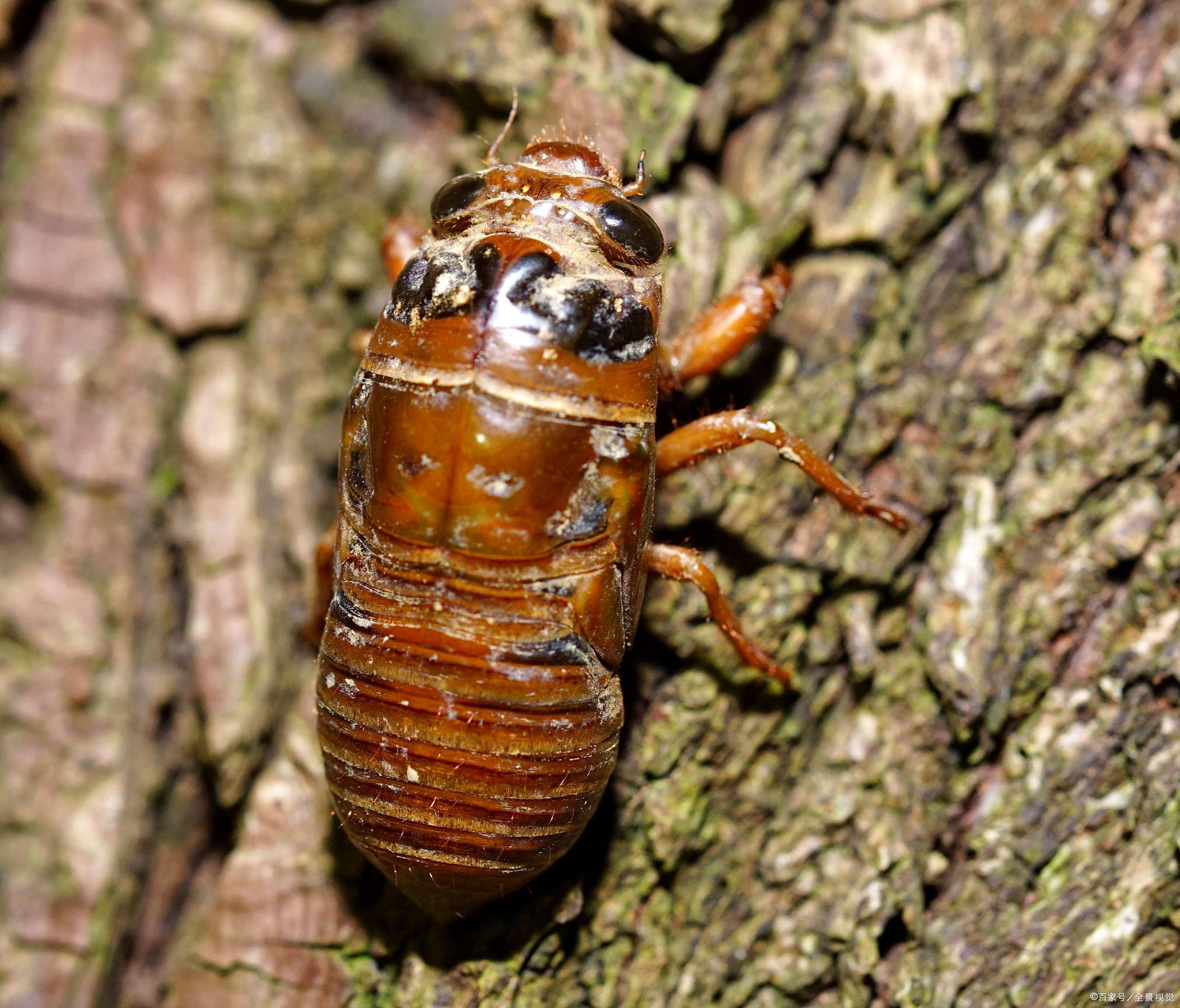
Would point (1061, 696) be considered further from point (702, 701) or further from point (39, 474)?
point (39, 474)

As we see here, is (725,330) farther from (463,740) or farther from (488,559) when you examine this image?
(463,740)

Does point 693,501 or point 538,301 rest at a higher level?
point 538,301

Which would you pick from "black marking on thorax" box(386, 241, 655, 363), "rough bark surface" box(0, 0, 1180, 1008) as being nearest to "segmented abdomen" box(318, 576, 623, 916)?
"rough bark surface" box(0, 0, 1180, 1008)

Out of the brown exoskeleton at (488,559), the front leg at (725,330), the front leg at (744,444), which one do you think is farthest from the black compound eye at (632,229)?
the front leg at (744,444)

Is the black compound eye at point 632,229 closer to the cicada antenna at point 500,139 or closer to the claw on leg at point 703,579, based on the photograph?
the cicada antenna at point 500,139

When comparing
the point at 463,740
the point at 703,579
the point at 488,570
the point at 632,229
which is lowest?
the point at 463,740

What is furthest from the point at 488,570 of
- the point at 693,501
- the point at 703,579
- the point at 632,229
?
the point at 632,229
